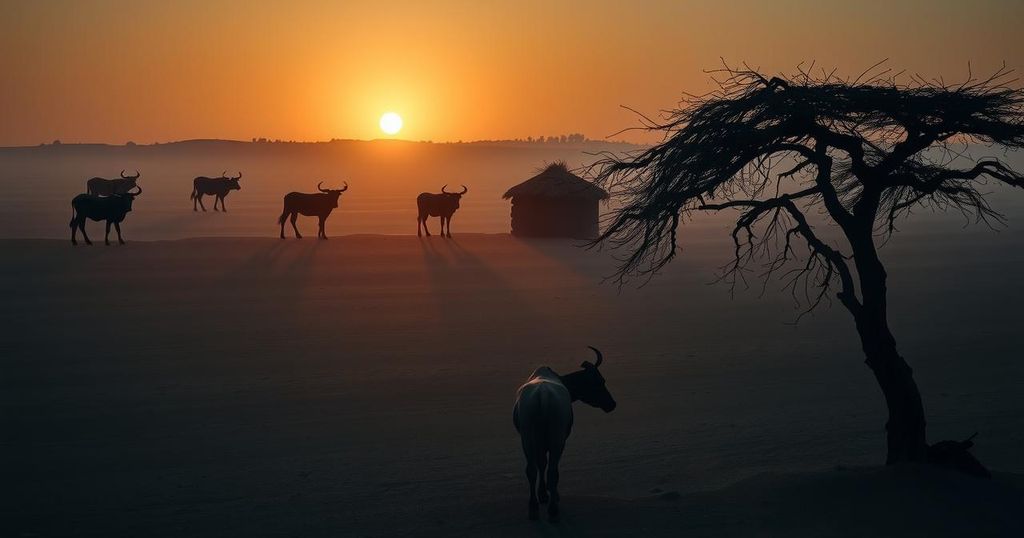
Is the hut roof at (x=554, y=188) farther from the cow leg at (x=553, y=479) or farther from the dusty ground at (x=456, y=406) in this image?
the cow leg at (x=553, y=479)

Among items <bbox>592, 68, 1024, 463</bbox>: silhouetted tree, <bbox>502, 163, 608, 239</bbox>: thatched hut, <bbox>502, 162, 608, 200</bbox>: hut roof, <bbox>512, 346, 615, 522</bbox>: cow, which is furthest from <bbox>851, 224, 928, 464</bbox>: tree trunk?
<bbox>502, 163, 608, 239</bbox>: thatched hut

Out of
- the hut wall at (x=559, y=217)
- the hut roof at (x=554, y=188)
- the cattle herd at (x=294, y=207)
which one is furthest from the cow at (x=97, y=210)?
the hut wall at (x=559, y=217)

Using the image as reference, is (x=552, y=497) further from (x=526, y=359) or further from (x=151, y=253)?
(x=151, y=253)

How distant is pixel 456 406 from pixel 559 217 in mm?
18655

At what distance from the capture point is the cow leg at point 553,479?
7254 millimetres

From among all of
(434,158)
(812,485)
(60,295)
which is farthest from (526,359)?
(434,158)

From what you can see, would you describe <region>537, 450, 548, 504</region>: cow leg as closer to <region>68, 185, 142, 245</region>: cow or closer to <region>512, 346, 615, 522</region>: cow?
<region>512, 346, 615, 522</region>: cow

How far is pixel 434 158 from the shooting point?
188 m

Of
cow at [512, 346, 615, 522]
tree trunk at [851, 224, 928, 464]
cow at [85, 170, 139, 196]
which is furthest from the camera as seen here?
cow at [85, 170, 139, 196]

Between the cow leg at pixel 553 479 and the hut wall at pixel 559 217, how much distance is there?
863 inches

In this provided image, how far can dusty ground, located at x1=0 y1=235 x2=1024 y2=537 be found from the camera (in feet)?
25.0

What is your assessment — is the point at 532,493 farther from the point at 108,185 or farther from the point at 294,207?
the point at 108,185

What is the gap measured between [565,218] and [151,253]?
11926mm

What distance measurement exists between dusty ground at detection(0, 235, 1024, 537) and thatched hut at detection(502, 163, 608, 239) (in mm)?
8374
